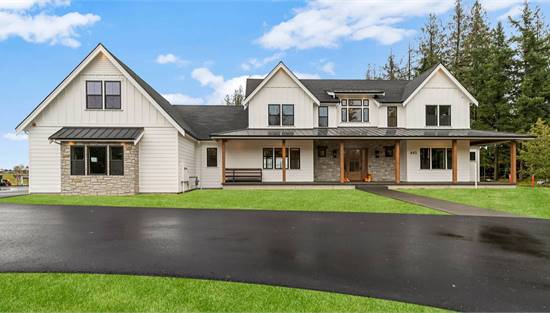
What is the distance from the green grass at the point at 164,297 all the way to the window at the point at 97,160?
1339cm

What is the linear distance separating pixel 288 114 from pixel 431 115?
10288 mm

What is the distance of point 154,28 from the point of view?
2152 centimetres

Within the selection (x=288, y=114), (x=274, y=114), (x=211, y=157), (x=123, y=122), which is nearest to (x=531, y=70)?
(x=288, y=114)

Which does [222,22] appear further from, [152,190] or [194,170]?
[152,190]

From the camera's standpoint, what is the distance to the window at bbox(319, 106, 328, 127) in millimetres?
21984

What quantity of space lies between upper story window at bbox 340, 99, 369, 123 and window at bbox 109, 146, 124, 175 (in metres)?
14.7

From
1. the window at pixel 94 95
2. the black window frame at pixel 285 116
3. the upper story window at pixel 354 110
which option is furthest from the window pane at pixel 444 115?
the window at pixel 94 95

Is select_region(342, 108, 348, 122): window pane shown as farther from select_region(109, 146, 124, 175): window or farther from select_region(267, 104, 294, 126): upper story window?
select_region(109, 146, 124, 175): window

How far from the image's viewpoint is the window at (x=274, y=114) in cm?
2127

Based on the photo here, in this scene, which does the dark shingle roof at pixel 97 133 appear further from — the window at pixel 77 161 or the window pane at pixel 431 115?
the window pane at pixel 431 115

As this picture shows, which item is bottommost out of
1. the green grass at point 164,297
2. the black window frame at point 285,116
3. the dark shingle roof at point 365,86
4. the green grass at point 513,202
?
the green grass at point 513,202

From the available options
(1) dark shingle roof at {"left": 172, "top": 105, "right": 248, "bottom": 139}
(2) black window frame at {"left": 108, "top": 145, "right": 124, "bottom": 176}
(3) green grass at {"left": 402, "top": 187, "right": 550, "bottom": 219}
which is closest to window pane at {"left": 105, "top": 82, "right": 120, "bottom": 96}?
(2) black window frame at {"left": 108, "top": 145, "right": 124, "bottom": 176}

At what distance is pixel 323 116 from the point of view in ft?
72.3

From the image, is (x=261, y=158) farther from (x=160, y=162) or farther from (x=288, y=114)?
(x=160, y=162)
